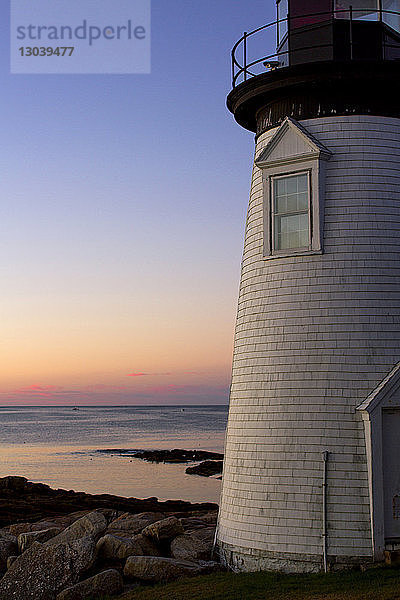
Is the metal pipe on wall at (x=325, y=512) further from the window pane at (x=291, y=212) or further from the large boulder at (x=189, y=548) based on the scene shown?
the window pane at (x=291, y=212)

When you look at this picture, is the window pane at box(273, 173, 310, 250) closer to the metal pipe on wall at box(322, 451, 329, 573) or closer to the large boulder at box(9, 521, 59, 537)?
the metal pipe on wall at box(322, 451, 329, 573)

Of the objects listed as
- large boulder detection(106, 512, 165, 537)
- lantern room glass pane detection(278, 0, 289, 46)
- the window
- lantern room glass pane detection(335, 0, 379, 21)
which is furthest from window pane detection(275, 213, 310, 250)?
large boulder detection(106, 512, 165, 537)

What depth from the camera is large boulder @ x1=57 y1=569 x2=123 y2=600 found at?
11.0 meters

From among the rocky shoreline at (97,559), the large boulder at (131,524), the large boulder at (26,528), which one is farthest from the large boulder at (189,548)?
the large boulder at (26,528)

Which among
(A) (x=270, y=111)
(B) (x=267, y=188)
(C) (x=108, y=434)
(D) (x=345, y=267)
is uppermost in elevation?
A: (A) (x=270, y=111)

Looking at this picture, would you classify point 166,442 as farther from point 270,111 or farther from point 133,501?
point 270,111

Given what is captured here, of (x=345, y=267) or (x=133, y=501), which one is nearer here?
(x=345, y=267)

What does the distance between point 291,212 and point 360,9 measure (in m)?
3.44

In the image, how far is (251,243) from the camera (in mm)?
12781

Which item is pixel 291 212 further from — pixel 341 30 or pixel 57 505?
pixel 57 505

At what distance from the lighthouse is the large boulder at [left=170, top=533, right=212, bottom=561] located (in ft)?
1.28

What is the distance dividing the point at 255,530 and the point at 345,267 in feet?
13.8

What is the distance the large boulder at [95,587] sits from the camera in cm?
1097

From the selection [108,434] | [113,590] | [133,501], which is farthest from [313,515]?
[108,434]
